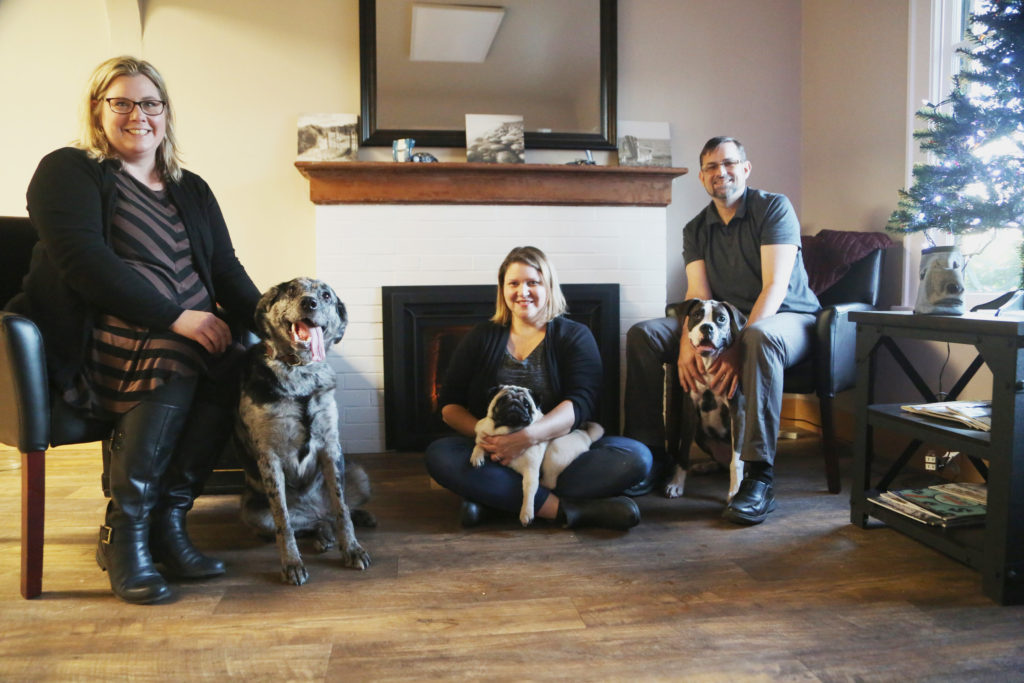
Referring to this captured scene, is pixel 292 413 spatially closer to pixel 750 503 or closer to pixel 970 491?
pixel 750 503

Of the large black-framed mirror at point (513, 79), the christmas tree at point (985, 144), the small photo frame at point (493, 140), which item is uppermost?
the large black-framed mirror at point (513, 79)

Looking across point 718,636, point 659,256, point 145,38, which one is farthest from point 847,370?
point 145,38

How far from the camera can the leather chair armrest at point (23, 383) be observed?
5.07 feet

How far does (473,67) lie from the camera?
330 centimetres

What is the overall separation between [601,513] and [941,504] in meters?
0.97

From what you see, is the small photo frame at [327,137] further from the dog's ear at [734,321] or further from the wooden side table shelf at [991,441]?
the wooden side table shelf at [991,441]

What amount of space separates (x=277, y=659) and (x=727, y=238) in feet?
7.14

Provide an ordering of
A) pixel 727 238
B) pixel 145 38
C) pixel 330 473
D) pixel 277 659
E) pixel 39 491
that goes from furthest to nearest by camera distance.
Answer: pixel 145 38, pixel 727 238, pixel 330 473, pixel 39 491, pixel 277 659

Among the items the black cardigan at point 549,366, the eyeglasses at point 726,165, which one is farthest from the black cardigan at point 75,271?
the eyeglasses at point 726,165

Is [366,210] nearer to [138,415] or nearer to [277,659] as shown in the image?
[138,415]

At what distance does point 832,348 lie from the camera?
2.40m

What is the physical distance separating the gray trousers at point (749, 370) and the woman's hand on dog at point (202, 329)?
1458 mm

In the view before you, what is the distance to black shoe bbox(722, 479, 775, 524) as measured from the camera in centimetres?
211

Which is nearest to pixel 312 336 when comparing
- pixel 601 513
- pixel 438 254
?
pixel 601 513
